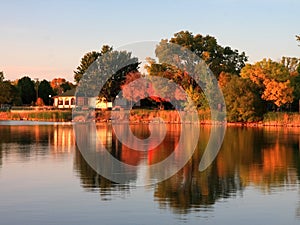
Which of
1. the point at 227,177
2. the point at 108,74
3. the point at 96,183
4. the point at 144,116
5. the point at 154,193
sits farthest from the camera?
the point at 108,74

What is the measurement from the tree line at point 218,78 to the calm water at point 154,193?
4073 centimetres

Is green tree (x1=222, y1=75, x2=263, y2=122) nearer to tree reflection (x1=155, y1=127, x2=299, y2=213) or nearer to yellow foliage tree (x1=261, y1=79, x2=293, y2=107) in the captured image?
yellow foliage tree (x1=261, y1=79, x2=293, y2=107)

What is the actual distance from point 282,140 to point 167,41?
5281 cm

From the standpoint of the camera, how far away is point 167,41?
101 meters

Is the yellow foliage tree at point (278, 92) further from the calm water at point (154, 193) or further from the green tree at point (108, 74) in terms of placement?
the calm water at point (154, 193)

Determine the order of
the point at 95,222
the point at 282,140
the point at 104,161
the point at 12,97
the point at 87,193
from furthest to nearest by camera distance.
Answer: the point at 12,97 → the point at 282,140 → the point at 104,161 → the point at 87,193 → the point at 95,222

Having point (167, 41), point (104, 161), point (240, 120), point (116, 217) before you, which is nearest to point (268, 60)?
point (240, 120)

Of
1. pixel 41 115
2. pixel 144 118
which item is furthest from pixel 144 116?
pixel 41 115

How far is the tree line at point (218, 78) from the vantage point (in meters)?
82.0

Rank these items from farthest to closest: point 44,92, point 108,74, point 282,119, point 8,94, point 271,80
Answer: point 44,92
point 8,94
point 108,74
point 271,80
point 282,119

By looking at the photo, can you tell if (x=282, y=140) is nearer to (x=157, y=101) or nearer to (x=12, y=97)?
(x=157, y=101)

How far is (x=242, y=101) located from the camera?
263 ft

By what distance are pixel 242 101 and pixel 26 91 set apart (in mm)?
78826

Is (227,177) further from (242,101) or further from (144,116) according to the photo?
(144,116)
